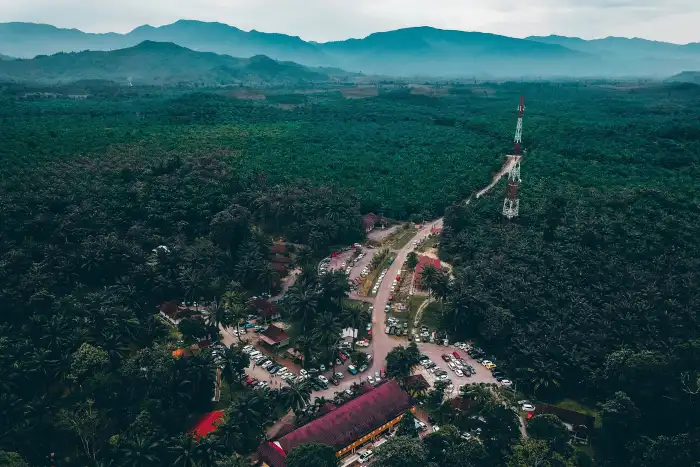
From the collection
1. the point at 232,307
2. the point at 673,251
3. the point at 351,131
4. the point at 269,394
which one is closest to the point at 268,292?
the point at 232,307

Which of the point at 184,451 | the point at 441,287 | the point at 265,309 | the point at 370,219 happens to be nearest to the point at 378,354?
the point at 441,287

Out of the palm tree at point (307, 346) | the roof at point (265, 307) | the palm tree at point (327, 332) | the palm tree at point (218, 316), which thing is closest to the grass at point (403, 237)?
the roof at point (265, 307)

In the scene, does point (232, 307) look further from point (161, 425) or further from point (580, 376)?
point (580, 376)

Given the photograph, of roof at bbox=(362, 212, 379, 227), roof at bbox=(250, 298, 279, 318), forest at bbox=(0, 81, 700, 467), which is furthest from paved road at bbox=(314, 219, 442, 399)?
roof at bbox=(250, 298, 279, 318)

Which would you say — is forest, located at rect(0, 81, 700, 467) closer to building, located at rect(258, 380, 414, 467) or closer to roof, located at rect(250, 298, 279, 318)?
roof, located at rect(250, 298, 279, 318)

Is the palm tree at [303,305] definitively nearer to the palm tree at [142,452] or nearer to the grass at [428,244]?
the palm tree at [142,452]
